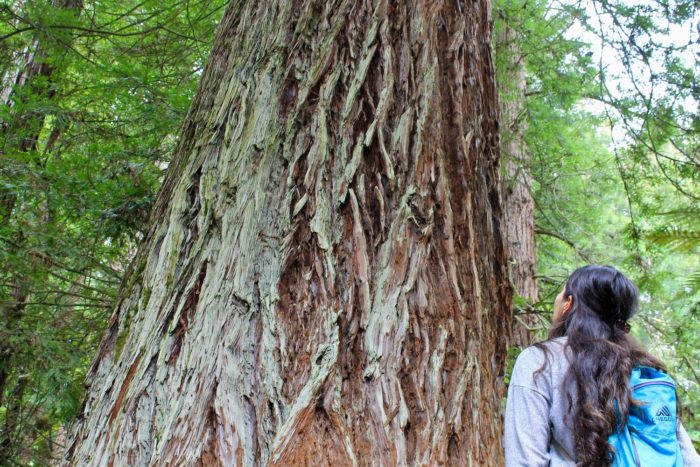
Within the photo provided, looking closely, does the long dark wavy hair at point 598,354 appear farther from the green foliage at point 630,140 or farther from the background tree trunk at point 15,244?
the background tree trunk at point 15,244

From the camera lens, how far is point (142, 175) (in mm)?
Result: 4773

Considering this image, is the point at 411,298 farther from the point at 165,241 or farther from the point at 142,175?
the point at 142,175

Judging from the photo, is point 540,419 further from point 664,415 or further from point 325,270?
point 325,270

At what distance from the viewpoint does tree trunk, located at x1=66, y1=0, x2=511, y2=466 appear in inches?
73.6

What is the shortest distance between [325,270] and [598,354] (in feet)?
3.24

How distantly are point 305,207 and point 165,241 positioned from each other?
0.63 m

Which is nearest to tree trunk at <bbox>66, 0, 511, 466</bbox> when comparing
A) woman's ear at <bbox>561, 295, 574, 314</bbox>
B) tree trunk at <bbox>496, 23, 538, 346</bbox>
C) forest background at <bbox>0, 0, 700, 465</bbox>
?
woman's ear at <bbox>561, 295, 574, 314</bbox>

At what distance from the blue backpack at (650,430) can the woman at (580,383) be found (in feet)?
0.17

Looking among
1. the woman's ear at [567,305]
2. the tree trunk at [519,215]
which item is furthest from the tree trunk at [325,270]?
the tree trunk at [519,215]

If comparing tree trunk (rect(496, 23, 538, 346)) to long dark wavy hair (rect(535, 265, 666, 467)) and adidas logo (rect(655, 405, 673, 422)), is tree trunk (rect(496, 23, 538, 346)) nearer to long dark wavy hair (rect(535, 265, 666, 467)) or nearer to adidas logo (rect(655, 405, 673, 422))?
long dark wavy hair (rect(535, 265, 666, 467))

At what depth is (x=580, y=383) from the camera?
205 cm

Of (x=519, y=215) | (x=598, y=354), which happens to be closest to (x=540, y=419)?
(x=598, y=354)

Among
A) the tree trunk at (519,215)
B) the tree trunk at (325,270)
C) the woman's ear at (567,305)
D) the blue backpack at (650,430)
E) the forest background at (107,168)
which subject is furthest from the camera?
the tree trunk at (519,215)

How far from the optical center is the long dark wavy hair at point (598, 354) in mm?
1964
